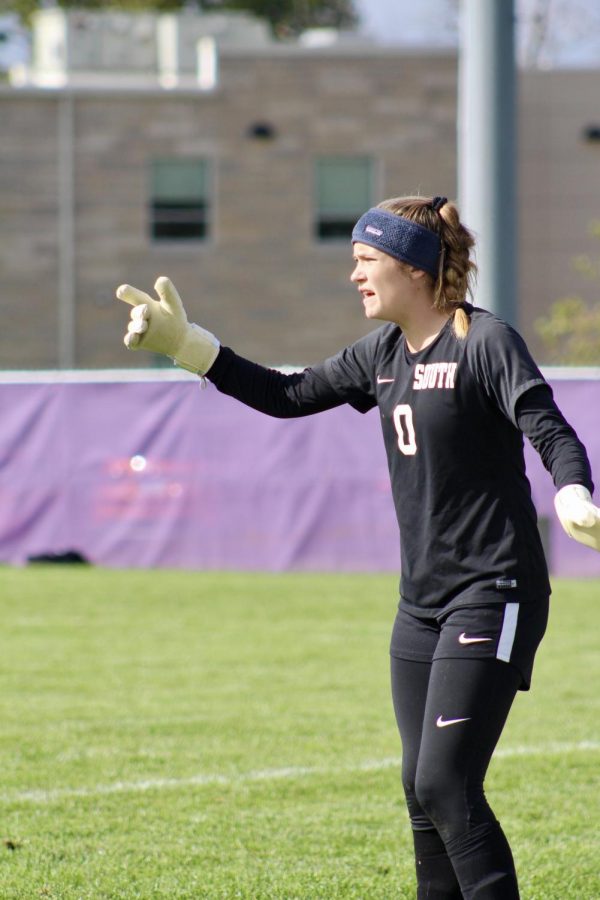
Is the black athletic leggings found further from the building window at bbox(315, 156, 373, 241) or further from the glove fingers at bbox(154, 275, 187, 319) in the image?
the building window at bbox(315, 156, 373, 241)

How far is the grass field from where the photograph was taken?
550 cm

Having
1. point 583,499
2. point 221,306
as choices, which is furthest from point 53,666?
point 221,306

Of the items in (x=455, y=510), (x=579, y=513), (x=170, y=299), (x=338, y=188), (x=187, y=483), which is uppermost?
(x=170, y=299)

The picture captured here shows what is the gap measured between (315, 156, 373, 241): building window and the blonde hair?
28.4 meters

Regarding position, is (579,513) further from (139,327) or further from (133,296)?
(133,296)

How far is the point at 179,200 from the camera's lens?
3238 centimetres

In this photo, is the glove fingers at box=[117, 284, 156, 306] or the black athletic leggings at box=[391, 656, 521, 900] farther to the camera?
the glove fingers at box=[117, 284, 156, 306]

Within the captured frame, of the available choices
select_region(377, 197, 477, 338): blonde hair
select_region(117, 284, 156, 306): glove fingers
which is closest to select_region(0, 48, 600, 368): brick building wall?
select_region(117, 284, 156, 306): glove fingers

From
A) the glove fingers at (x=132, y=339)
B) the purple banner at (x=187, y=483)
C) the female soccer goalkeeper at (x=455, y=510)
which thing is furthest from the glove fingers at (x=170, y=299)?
the purple banner at (x=187, y=483)

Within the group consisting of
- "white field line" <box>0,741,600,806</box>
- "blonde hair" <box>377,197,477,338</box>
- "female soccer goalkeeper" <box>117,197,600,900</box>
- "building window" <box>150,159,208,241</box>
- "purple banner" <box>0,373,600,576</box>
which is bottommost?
"purple banner" <box>0,373,600,576</box>

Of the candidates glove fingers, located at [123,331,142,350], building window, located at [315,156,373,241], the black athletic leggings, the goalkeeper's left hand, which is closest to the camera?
the goalkeeper's left hand

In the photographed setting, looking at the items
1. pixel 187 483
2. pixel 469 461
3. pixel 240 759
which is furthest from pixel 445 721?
pixel 187 483

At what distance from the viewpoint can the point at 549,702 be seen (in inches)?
357

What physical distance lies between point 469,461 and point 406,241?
2.09 ft
